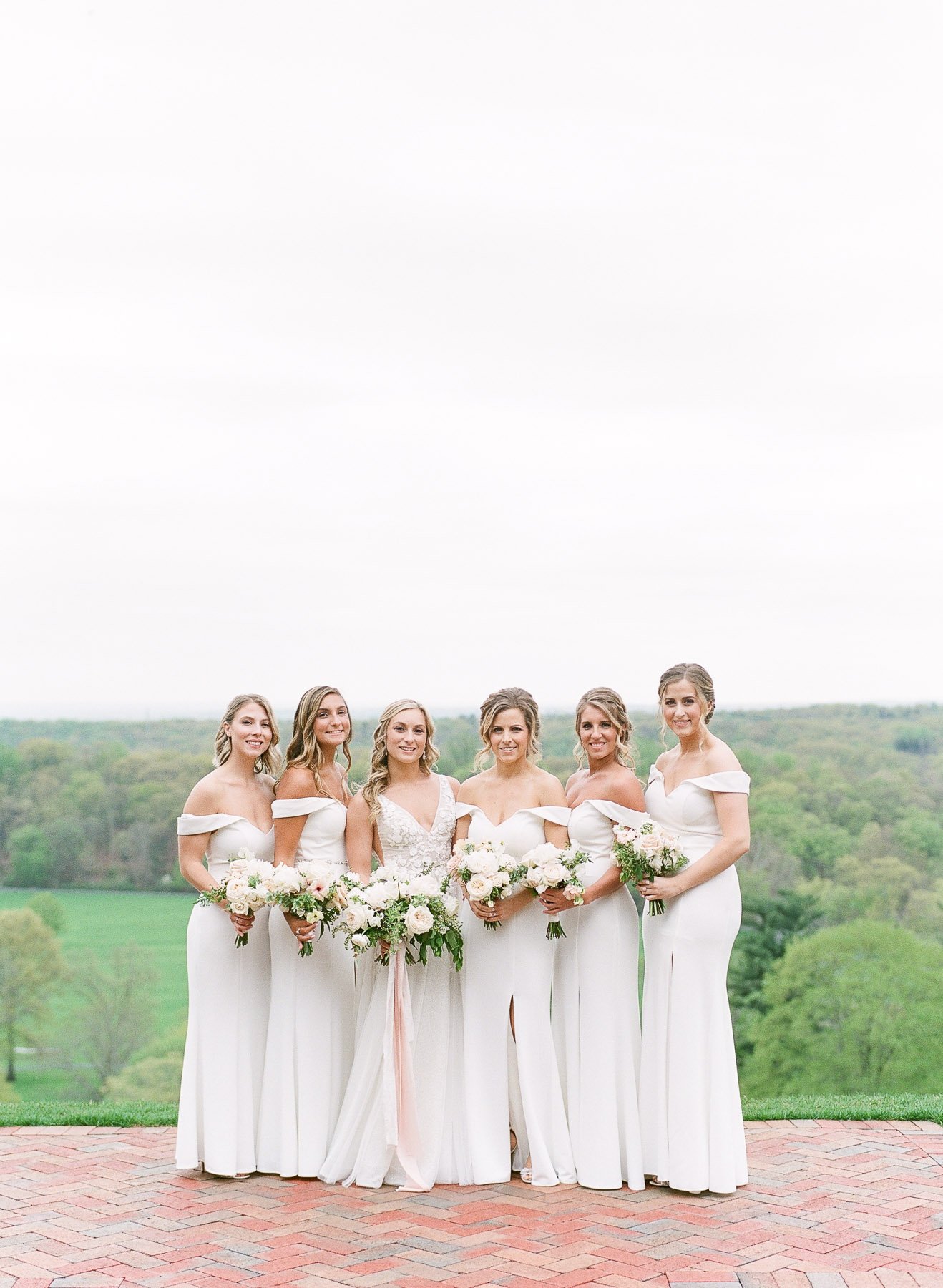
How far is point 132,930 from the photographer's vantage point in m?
42.9

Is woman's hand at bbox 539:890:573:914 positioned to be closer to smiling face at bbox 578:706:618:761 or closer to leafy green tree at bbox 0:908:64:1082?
smiling face at bbox 578:706:618:761

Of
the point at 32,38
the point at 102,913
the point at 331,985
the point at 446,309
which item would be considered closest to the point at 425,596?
the point at 446,309

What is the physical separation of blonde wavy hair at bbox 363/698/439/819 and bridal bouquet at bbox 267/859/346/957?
1.63 ft

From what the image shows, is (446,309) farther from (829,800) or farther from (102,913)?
(102,913)

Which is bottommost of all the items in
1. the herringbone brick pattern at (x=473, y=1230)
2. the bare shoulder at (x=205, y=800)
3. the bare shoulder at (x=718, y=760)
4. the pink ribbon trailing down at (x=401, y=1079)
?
the herringbone brick pattern at (x=473, y=1230)

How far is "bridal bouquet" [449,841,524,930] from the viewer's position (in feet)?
20.9

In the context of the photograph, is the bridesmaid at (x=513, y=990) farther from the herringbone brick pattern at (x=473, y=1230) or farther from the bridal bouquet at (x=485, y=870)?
the herringbone brick pattern at (x=473, y=1230)

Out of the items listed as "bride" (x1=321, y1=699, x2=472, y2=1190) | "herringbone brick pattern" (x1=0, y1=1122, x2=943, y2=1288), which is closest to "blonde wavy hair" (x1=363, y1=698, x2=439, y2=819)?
"bride" (x1=321, y1=699, x2=472, y2=1190)

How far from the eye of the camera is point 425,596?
5822 cm

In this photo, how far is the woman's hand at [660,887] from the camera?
6.51 metres

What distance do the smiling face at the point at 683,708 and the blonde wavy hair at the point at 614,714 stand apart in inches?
9.2

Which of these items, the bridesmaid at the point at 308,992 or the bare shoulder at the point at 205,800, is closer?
the bridesmaid at the point at 308,992

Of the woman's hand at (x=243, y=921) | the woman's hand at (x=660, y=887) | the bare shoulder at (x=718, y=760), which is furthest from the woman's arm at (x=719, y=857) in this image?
the woman's hand at (x=243, y=921)

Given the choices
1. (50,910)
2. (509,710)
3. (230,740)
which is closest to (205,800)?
(230,740)
